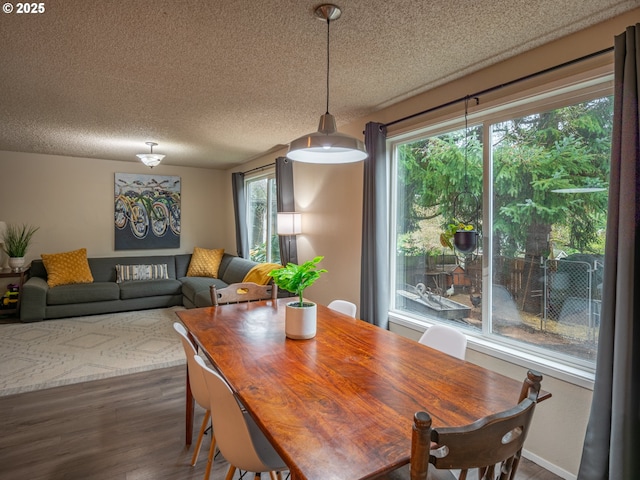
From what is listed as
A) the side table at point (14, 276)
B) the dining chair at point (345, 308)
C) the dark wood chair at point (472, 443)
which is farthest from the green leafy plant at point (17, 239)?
the dark wood chair at point (472, 443)

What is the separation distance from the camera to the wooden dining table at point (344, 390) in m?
0.95

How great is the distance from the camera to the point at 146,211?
6.27m

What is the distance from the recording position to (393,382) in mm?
1377

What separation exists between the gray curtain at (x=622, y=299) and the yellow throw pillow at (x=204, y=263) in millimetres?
5437

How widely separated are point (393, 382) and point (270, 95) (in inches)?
94.2

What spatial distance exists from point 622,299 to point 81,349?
4524 millimetres

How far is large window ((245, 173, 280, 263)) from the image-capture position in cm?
537

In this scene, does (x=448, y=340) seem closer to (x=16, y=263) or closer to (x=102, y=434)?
(x=102, y=434)

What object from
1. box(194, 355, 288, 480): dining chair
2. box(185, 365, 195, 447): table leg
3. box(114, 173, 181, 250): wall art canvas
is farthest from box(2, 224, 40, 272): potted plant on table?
box(194, 355, 288, 480): dining chair

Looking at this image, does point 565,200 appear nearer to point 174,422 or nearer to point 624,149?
point 624,149

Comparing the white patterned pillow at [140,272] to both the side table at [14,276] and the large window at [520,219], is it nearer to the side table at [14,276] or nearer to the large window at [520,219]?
the side table at [14,276]

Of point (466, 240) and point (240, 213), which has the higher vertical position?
point (240, 213)

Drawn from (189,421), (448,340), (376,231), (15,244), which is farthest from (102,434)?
(15,244)

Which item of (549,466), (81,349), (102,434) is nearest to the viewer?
(549,466)
